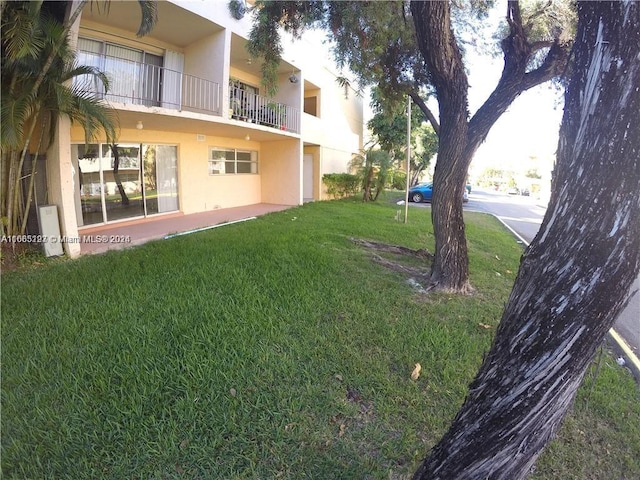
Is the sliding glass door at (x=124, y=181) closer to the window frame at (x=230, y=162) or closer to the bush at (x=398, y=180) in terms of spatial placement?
the window frame at (x=230, y=162)

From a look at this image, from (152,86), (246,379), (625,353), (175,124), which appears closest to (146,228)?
(175,124)

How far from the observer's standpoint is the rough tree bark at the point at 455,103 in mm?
4645

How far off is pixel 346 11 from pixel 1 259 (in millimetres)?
7348

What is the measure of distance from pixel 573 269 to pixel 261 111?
12.3 meters

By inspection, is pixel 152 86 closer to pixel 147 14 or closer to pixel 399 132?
pixel 147 14

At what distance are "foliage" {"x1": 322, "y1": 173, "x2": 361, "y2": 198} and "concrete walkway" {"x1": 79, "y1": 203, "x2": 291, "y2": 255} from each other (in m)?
6.10

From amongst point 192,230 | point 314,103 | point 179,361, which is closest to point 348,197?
point 314,103

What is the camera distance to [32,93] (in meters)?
5.45

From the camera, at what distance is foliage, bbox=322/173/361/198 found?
17.8 metres

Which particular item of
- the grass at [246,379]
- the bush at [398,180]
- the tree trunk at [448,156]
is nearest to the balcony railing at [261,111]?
the tree trunk at [448,156]

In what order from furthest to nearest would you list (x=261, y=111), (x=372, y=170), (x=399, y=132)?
(x=399, y=132) → (x=372, y=170) → (x=261, y=111)

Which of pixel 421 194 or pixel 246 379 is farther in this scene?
pixel 421 194

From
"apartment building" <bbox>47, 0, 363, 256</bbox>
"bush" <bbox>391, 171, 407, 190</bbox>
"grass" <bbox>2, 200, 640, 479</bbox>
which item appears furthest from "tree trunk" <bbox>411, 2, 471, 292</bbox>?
"bush" <bbox>391, 171, 407, 190</bbox>

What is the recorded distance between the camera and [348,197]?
19.0m
